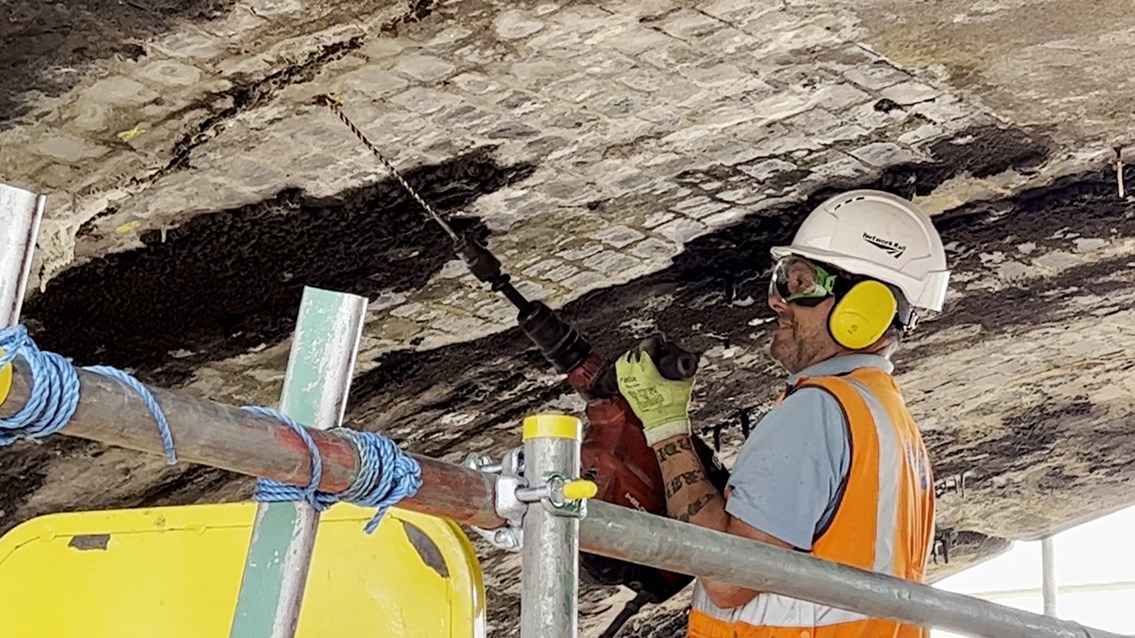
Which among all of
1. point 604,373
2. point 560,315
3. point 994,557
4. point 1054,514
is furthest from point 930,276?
point 994,557

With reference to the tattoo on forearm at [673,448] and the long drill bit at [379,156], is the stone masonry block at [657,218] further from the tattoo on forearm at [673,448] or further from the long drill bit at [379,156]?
the tattoo on forearm at [673,448]

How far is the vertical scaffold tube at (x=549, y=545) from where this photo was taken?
1.48 m

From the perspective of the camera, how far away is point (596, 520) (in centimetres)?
155

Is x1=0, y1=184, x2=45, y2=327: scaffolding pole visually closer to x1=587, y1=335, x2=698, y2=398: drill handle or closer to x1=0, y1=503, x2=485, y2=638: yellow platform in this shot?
x1=0, y1=503, x2=485, y2=638: yellow platform

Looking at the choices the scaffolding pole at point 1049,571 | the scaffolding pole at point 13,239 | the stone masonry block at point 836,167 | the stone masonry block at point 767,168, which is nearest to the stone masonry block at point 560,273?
the stone masonry block at point 767,168

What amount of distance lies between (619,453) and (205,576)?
1127 mm

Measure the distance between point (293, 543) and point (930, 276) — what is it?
1.93 metres

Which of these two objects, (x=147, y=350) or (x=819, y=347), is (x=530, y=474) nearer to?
(x=819, y=347)

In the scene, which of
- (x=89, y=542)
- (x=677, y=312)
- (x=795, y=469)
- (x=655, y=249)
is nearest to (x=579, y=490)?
(x=89, y=542)

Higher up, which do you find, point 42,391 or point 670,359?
point 42,391

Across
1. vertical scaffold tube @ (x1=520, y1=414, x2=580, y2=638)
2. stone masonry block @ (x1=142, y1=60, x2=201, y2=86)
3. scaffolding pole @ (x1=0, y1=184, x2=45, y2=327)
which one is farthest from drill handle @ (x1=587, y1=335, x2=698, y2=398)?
scaffolding pole @ (x1=0, y1=184, x2=45, y2=327)

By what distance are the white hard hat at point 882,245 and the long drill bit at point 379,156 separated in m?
0.73

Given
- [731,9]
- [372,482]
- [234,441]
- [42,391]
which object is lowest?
[731,9]

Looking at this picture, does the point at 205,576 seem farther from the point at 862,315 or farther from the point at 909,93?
the point at 909,93
